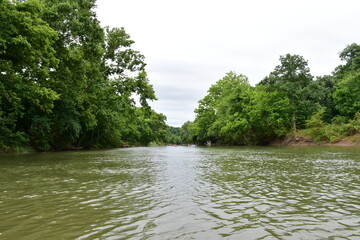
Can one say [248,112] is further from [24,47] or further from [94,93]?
[24,47]

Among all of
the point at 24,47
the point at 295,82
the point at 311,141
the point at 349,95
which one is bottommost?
the point at 311,141

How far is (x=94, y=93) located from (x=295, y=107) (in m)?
36.2

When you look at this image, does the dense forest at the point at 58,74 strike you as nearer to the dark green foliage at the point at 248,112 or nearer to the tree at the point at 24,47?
the tree at the point at 24,47

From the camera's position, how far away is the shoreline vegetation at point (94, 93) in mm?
18641

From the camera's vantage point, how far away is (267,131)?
55.5 m

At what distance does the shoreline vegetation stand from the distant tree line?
18 cm

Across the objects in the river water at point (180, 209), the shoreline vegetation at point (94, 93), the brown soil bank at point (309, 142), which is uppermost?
the shoreline vegetation at point (94, 93)

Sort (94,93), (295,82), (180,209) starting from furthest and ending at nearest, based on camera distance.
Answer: (295,82), (94,93), (180,209)

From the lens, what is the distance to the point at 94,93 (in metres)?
34.7

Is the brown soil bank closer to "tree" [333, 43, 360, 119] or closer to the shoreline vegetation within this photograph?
the shoreline vegetation

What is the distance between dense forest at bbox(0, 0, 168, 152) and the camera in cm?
1777

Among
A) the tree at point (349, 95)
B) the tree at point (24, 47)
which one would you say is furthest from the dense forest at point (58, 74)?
the tree at point (349, 95)

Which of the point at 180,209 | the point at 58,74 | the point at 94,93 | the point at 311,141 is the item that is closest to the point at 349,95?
the point at 311,141

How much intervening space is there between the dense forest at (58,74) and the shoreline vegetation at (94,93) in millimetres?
77
